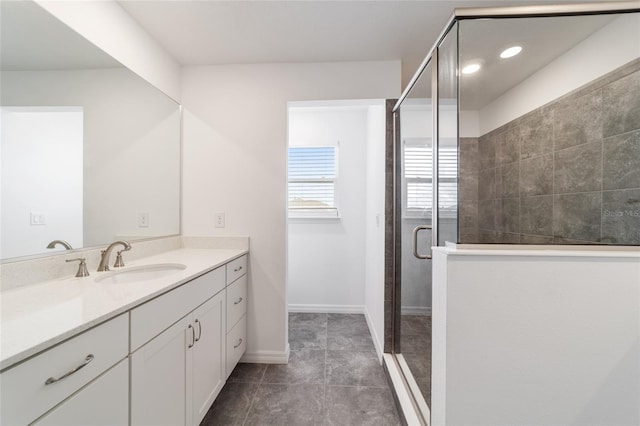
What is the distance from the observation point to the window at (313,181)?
305 centimetres

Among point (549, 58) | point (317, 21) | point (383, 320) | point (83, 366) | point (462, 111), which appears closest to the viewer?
point (83, 366)

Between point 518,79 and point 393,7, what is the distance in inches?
34.0

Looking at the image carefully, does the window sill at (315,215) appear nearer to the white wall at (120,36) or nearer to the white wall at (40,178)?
the white wall at (120,36)

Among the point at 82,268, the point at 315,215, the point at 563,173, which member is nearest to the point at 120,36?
the point at 82,268

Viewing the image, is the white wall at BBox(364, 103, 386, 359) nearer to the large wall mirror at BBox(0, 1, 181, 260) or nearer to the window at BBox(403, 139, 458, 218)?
the window at BBox(403, 139, 458, 218)

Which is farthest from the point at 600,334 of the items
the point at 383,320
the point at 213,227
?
the point at 213,227

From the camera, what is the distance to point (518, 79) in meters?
1.47

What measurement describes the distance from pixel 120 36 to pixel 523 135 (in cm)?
255

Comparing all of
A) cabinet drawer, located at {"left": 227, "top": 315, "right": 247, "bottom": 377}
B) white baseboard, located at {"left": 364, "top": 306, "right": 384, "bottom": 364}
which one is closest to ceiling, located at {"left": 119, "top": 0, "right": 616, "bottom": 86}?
cabinet drawer, located at {"left": 227, "top": 315, "right": 247, "bottom": 377}

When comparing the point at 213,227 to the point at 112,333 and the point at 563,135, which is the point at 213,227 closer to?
the point at 112,333

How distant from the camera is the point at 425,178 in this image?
1.45 meters

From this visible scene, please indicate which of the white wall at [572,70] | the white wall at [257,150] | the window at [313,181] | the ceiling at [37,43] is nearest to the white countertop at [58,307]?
the white wall at [257,150]

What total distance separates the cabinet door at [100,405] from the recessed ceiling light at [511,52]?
2.19 meters

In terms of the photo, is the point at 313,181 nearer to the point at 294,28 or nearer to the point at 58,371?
the point at 294,28
